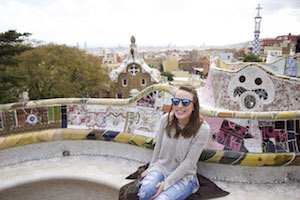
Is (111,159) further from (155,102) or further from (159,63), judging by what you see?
(159,63)

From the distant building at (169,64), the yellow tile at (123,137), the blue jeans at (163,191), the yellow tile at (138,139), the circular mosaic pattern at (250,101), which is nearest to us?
the blue jeans at (163,191)

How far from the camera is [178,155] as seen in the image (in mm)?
2350

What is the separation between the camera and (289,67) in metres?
10.5

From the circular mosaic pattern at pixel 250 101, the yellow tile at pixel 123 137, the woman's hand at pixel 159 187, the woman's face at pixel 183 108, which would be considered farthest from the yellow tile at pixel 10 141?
the circular mosaic pattern at pixel 250 101

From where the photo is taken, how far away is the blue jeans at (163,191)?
6.98 ft

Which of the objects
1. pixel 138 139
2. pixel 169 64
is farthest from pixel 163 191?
pixel 169 64

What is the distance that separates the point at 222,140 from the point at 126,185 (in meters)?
1.15

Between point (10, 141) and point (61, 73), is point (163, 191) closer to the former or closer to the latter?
point (10, 141)

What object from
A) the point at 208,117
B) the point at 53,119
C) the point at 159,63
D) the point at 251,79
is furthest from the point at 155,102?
the point at 159,63

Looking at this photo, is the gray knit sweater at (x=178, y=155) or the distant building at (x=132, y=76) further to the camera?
the distant building at (x=132, y=76)

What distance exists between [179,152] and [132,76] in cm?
1319

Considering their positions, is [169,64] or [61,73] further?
[169,64]

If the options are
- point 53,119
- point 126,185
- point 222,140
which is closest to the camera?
point 126,185

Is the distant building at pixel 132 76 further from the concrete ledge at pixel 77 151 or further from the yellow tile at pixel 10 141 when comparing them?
the yellow tile at pixel 10 141
